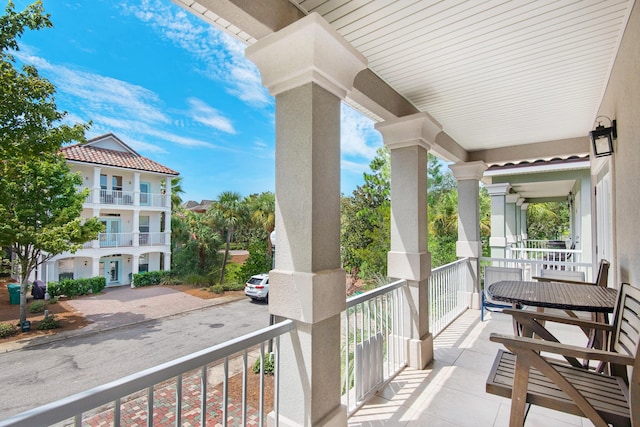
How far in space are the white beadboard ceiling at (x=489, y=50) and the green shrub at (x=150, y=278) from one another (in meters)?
19.3

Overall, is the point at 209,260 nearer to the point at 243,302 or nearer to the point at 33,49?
the point at 243,302

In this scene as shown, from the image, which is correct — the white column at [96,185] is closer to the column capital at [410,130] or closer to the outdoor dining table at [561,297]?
the column capital at [410,130]

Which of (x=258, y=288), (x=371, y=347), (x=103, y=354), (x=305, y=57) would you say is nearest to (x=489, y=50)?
(x=305, y=57)

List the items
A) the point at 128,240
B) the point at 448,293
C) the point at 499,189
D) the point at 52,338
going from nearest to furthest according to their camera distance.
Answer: the point at 448,293 → the point at 499,189 → the point at 52,338 → the point at 128,240

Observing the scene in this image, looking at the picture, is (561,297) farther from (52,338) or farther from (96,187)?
(96,187)

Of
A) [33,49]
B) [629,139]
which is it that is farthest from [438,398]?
[33,49]

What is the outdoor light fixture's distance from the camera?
251 cm

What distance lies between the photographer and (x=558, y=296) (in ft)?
7.66

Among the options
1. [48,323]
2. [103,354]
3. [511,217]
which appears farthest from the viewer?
[48,323]

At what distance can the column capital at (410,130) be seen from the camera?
281 centimetres

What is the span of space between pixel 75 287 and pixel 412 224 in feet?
58.3

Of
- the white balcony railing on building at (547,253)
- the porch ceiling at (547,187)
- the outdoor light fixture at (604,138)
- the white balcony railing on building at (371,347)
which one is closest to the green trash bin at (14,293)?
the white balcony railing on building at (371,347)

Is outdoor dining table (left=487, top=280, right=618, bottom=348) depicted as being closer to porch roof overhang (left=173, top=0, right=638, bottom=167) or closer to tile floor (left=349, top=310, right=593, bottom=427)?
tile floor (left=349, top=310, right=593, bottom=427)

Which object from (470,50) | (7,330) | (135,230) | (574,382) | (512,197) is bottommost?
(7,330)
